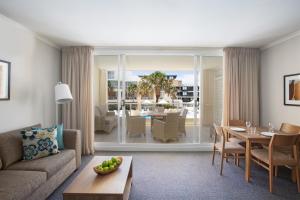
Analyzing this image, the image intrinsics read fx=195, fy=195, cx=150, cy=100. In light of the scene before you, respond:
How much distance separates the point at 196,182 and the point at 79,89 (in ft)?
10.2

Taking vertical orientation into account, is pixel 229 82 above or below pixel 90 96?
above

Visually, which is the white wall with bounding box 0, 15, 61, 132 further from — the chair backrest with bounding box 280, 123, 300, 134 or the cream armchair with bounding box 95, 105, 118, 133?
the chair backrest with bounding box 280, 123, 300, 134

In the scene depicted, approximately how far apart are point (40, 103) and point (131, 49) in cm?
225

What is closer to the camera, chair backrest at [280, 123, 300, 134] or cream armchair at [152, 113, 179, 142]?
chair backrest at [280, 123, 300, 134]

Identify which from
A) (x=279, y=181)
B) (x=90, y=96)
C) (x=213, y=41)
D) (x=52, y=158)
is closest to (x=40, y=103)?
(x=90, y=96)

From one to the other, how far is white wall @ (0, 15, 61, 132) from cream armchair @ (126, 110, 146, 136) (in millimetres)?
1956

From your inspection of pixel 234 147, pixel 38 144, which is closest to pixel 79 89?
pixel 38 144

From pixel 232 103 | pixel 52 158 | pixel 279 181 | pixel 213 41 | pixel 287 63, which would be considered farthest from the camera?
pixel 232 103

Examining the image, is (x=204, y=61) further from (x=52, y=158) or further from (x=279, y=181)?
(x=52, y=158)

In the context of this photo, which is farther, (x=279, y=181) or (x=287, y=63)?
(x=287, y=63)

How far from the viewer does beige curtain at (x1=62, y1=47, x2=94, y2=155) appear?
14.4 ft

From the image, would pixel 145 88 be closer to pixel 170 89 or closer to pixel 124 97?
pixel 170 89

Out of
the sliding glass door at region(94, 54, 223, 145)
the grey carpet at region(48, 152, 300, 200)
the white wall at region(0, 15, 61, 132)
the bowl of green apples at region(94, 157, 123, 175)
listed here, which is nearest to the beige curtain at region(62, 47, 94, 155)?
the white wall at region(0, 15, 61, 132)

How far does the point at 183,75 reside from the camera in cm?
647
